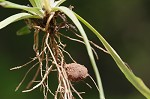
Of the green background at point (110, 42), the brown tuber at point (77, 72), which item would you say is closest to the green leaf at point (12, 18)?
the brown tuber at point (77, 72)

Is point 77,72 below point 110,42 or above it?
below

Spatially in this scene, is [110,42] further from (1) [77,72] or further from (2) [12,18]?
(2) [12,18]

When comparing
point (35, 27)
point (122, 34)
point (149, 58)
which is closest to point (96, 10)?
point (122, 34)

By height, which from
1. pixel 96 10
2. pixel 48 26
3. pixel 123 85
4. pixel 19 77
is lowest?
pixel 48 26

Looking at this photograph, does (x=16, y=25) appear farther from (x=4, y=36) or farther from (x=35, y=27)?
(x=35, y=27)

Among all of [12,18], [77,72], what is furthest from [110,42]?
[12,18]

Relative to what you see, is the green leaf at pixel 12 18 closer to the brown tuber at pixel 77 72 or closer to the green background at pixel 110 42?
the brown tuber at pixel 77 72

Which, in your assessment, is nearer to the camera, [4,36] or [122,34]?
[4,36]

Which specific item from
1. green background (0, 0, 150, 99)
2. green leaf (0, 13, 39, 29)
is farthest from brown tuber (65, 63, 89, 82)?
green background (0, 0, 150, 99)

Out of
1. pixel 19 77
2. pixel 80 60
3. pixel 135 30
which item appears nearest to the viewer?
pixel 19 77
